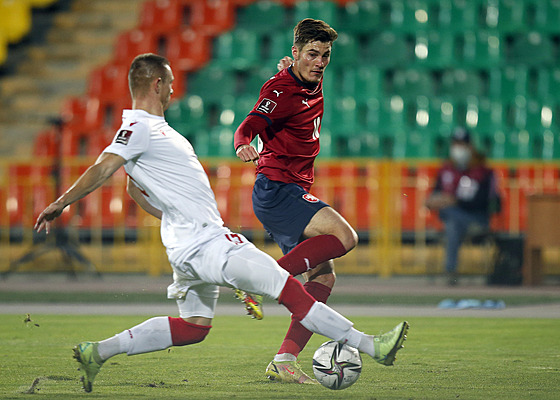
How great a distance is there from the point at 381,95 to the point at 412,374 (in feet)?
34.5

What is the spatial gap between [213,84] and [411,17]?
11.4 feet

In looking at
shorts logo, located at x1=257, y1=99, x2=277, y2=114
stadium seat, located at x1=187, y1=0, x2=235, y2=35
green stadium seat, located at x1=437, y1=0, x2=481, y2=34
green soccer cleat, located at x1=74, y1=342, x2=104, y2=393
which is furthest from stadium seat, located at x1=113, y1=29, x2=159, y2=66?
green soccer cleat, located at x1=74, y1=342, x2=104, y2=393

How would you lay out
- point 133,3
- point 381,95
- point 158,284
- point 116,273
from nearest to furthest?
point 158,284 → point 116,273 → point 381,95 → point 133,3

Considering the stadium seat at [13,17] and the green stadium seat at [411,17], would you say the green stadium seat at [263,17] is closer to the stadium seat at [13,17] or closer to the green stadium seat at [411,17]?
the green stadium seat at [411,17]

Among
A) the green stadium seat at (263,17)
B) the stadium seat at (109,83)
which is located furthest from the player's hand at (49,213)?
the green stadium seat at (263,17)

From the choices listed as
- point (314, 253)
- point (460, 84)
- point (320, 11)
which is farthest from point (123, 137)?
point (320, 11)

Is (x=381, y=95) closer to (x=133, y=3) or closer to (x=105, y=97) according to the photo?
(x=105, y=97)

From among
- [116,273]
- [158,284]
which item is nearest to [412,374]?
[158,284]

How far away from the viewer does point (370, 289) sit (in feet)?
39.4

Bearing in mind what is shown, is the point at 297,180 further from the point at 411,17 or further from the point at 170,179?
the point at 411,17

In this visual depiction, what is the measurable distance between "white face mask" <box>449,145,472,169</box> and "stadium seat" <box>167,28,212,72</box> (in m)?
5.67

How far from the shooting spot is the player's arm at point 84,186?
432 cm

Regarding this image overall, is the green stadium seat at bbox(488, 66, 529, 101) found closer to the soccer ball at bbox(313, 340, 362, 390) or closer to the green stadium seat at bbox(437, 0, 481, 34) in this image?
the green stadium seat at bbox(437, 0, 481, 34)

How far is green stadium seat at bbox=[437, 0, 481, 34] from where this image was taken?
53.2ft
